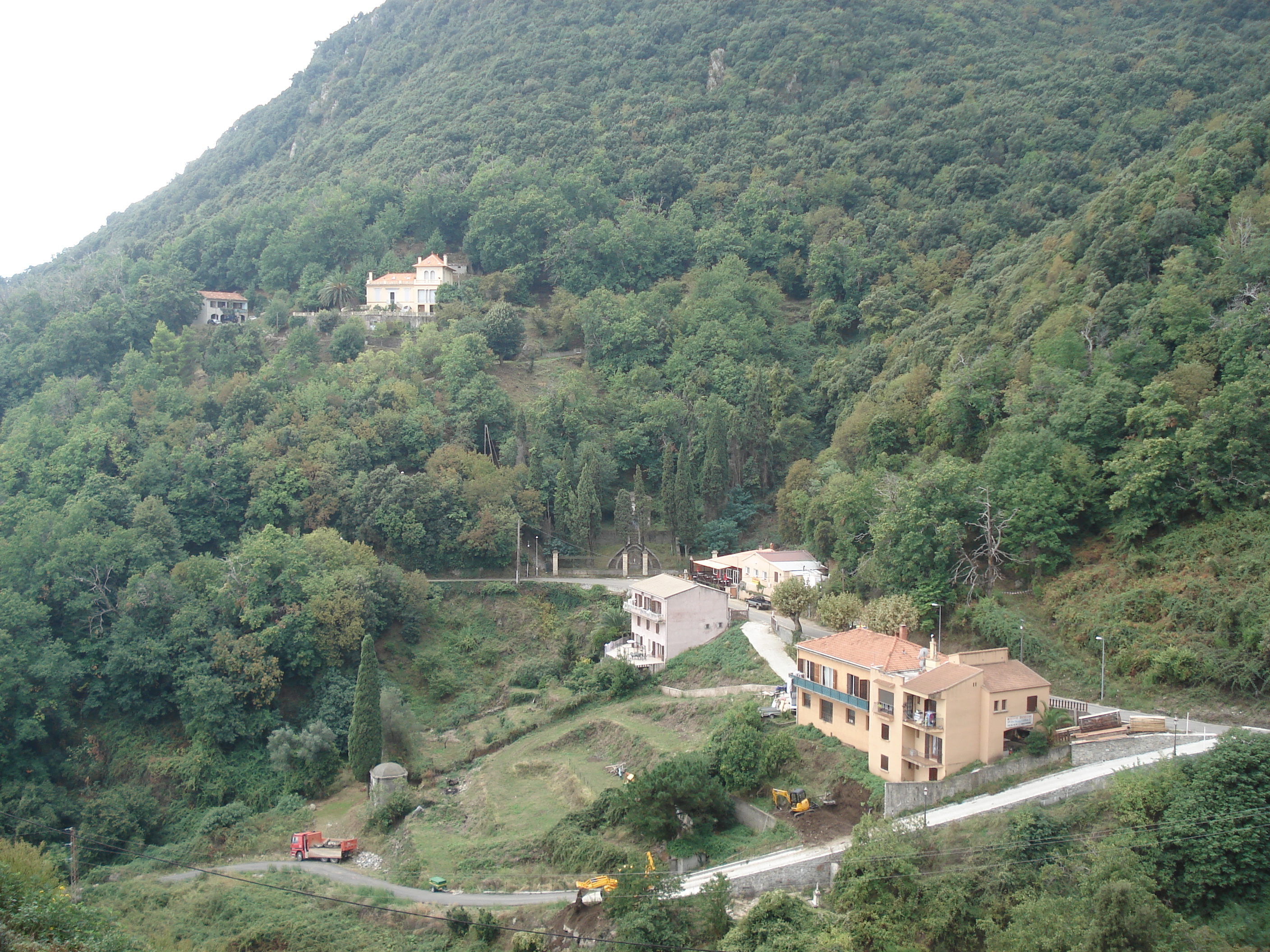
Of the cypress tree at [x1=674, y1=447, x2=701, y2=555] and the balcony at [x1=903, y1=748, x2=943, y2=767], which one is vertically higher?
the cypress tree at [x1=674, y1=447, x2=701, y2=555]

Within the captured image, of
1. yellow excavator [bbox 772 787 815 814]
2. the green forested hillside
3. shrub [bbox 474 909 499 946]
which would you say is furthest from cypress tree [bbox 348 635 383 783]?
yellow excavator [bbox 772 787 815 814]

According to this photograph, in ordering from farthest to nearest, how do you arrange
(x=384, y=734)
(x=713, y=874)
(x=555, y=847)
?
1. (x=384, y=734)
2. (x=555, y=847)
3. (x=713, y=874)

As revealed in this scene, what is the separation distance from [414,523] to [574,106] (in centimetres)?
6192

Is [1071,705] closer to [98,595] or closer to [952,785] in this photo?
[952,785]

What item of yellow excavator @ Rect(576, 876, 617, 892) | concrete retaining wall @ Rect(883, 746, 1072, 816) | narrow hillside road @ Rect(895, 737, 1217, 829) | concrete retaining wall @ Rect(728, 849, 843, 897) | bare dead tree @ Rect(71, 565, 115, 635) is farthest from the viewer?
bare dead tree @ Rect(71, 565, 115, 635)

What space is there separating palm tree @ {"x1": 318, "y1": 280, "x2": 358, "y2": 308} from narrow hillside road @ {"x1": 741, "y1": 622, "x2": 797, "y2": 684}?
144 ft

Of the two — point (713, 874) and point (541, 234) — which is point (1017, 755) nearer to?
point (713, 874)

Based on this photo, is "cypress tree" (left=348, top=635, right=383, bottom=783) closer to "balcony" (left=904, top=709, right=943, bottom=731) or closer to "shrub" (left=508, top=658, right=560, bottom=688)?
"shrub" (left=508, top=658, right=560, bottom=688)

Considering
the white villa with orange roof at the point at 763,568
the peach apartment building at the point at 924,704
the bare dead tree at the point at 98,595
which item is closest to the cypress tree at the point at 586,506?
the white villa with orange roof at the point at 763,568

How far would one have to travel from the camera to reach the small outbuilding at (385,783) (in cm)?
3494

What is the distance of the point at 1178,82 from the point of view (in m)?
74.8

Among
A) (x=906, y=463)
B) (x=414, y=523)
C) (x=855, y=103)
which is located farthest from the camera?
(x=855, y=103)

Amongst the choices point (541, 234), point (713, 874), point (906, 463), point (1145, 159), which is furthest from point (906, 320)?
point (713, 874)

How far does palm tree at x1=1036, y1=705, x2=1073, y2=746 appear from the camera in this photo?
26891 millimetres
